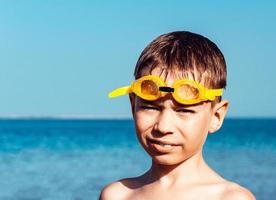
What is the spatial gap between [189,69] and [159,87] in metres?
0.17

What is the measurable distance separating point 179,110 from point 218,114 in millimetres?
278

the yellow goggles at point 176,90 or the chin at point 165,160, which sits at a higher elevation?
the yellow goggles at point 176,90

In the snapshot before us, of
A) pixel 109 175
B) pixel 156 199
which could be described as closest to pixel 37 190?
pixel 109 175

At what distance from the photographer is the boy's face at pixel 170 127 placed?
3818mm

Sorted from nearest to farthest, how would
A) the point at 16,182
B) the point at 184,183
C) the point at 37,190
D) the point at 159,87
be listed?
the point at 159,87 < the point at 184,183 < the point at 37,190 < the point at 16,182

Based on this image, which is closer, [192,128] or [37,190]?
[192,128]

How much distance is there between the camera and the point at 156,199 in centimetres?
406

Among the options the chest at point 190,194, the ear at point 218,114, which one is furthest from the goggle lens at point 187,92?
the chest at point 190,194

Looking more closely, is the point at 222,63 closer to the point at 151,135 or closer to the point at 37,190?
the point at 151,135

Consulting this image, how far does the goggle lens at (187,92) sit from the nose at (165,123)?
0.33ft

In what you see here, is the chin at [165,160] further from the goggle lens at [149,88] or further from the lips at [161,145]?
the goggle lens at [149,88]

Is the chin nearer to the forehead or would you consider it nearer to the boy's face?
the boy's face

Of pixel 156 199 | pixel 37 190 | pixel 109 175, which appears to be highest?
pixel 156 199

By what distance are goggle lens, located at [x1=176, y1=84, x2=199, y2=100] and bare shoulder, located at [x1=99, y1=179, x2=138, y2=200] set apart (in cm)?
67
